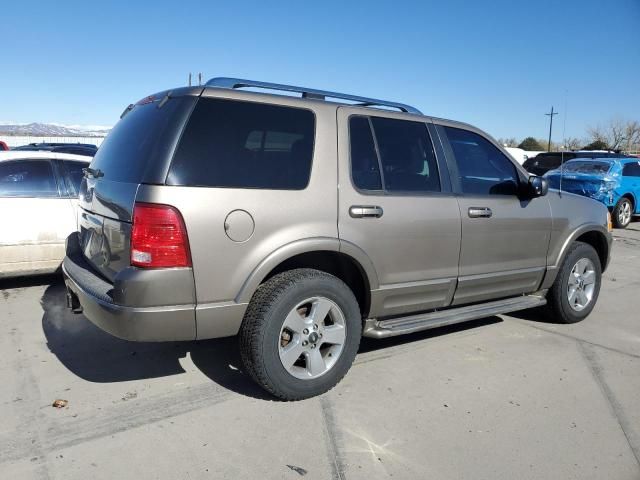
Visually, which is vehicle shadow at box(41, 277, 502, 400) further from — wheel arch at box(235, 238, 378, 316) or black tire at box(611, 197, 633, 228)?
black tire at box(611, 197, 633, 228)

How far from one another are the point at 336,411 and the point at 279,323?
667 mm

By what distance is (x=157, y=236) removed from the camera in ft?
9.18

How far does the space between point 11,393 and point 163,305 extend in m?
1.41

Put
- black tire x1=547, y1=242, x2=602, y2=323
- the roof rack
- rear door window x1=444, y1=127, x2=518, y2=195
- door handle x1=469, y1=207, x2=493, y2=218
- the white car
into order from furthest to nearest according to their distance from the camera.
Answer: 1. the white car
2. black tire x1=547, y1=242, x2=602, y2=323
3. rear door window x1=444, y1=127, x2=518, y2=195
4. door handle x1=469, y1=207, x2=493, y2=218
5. the roof rack

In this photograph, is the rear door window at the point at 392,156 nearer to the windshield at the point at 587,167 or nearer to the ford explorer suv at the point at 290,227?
the ford explorer suv at the point at 290,227

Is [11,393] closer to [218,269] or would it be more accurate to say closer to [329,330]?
[218,269]

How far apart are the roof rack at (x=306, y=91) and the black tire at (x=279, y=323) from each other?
49.4 inches

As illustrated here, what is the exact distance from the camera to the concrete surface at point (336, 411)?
8.81 feet

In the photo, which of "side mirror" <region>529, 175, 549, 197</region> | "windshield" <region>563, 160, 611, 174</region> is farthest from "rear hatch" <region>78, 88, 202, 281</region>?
"windshield" <region>563, 160, 611, 174</region>

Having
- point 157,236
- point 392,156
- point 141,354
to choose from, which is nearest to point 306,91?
point 392,156

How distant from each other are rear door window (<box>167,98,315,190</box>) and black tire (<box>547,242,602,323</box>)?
114 inches

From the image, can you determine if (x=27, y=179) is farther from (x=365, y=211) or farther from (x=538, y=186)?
(x=538, y=186)

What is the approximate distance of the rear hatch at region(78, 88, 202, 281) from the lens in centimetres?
292

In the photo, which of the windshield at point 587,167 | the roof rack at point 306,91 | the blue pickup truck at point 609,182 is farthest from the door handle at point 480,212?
the windshield at point 587,167
